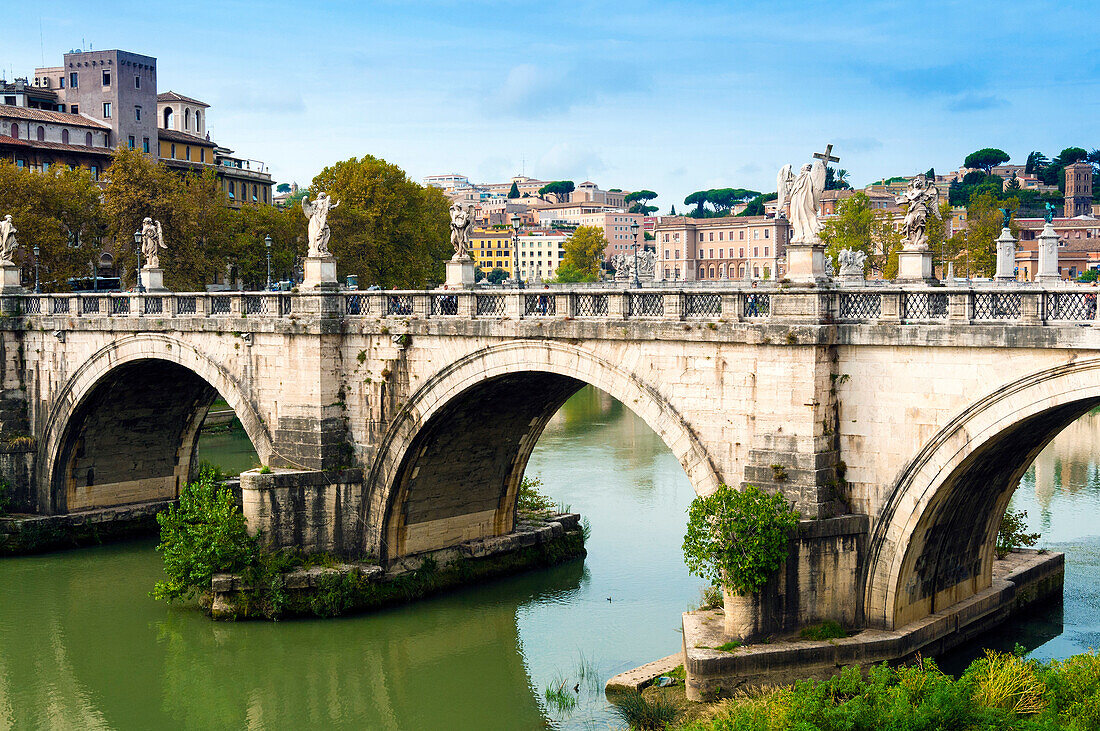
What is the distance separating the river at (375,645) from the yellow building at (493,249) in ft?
351

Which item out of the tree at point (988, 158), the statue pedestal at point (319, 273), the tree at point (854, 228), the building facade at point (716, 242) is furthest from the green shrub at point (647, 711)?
the tree at point (988, 158)

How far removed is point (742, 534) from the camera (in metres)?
16.8

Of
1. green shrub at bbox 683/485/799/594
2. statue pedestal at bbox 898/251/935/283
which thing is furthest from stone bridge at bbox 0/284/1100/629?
statue pedestal at bbox 898/251/935/283

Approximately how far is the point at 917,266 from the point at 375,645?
39.2ft

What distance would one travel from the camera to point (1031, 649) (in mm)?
19656

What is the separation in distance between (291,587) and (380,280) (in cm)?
2898

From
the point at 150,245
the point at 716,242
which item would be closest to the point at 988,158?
the point at 716,242

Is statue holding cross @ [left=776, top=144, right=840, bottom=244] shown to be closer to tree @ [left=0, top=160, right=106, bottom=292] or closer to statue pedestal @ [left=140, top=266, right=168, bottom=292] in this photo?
statue pedestal @ [left=140, top=266, right=168, bottom=292]

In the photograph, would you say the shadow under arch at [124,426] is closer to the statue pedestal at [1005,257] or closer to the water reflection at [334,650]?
the water reflection at [334,650]

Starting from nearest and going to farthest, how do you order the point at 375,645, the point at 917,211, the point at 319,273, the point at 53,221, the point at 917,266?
the point at 917,266 < the point at 917,211 < the point at 375,645 < the point at 319,273 < the point at 53,221

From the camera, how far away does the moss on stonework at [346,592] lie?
74.5ft

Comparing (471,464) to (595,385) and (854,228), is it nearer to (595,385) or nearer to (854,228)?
(595,385)

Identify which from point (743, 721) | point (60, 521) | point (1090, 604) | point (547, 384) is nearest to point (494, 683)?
point (547, 384)

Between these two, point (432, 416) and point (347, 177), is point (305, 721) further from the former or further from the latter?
point (347, 177)
